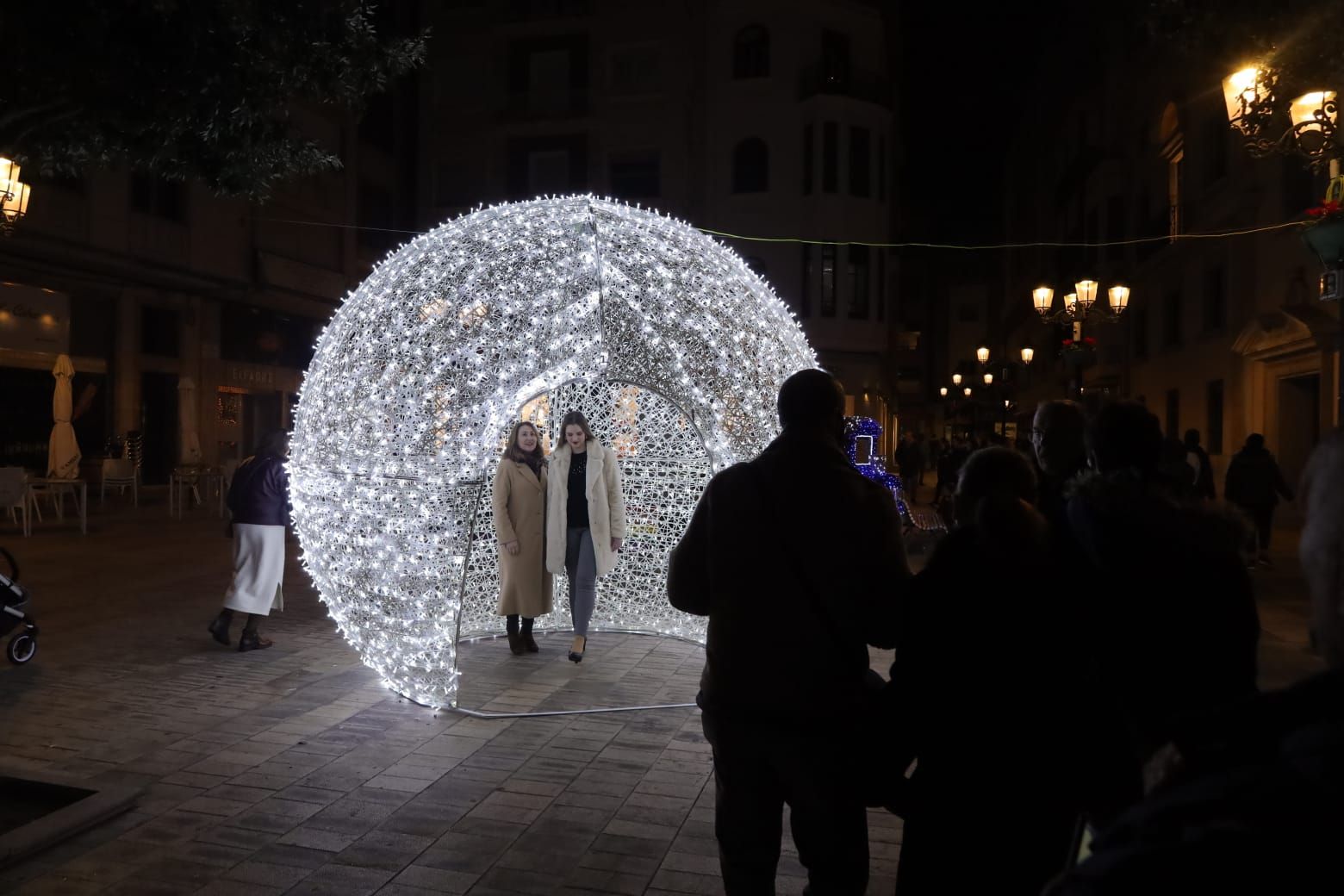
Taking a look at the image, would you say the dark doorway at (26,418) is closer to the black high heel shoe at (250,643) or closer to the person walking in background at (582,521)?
the black high heel shoe at (250,643)

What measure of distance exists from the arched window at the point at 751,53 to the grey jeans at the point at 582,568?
23.9 meters

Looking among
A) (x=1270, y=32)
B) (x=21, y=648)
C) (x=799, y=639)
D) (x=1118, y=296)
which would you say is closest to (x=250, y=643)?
(x=21, y=648)

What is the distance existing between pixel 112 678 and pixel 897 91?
128ft

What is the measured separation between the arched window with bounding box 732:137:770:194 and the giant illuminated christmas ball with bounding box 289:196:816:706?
21.7 meters

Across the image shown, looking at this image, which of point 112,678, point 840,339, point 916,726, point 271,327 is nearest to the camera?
point 916,726

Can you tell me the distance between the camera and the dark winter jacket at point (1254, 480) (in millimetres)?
11031

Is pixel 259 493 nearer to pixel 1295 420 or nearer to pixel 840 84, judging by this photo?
pixel 1295 420

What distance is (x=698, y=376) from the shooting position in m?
6.13

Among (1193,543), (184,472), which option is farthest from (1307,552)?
(184,472)

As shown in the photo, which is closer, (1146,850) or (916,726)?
(1146,850)

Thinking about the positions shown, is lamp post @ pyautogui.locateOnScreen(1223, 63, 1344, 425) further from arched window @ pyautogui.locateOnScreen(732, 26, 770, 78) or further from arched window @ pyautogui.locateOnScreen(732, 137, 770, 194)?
arched window @ pyautogui.locateOnScreen(732, 26, 770, 78)

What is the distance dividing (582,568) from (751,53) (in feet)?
80.7

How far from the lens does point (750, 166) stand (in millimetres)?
27484

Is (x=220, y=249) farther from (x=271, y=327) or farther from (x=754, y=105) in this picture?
(x=754, y=105)
